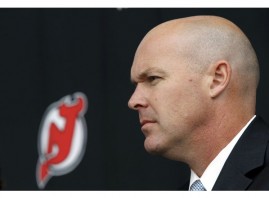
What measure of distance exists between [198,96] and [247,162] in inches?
5.9

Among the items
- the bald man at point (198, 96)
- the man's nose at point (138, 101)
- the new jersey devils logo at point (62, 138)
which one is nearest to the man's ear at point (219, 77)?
the bald man at point (198, 96)

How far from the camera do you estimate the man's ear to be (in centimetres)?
134

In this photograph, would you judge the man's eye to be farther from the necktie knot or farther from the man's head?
the necktie knot

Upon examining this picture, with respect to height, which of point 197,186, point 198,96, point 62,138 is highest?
point 62,138

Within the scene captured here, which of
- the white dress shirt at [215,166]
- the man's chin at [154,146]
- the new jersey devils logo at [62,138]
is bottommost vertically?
the white dress shirt at [215,166]

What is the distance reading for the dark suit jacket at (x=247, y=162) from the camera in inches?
50.0

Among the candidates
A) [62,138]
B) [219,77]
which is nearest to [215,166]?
[219,77]

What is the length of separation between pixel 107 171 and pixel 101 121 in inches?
7.6

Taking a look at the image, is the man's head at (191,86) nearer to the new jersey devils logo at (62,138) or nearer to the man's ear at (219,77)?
the man's ear at (219,77)

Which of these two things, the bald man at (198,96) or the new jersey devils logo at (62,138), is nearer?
the bald man at (198,96)

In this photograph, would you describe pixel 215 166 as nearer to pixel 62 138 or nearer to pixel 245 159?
pixel 245 159

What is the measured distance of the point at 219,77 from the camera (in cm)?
134
